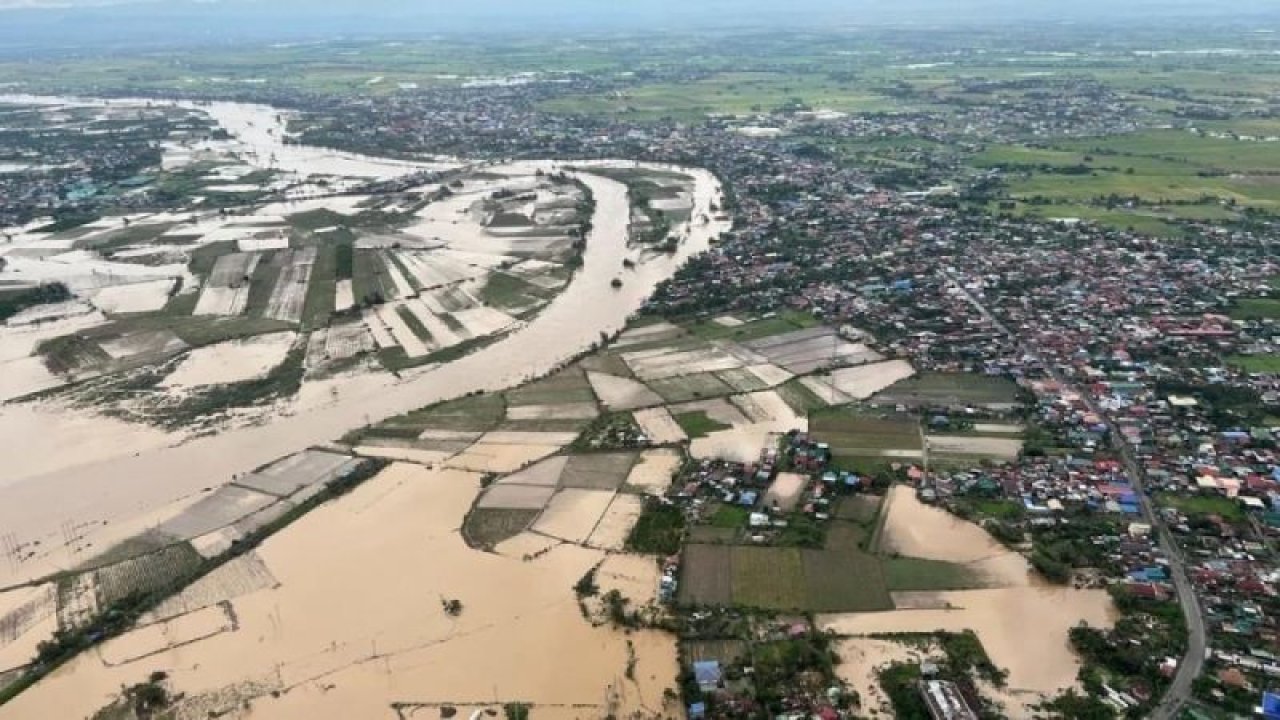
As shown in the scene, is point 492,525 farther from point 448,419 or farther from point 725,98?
point 725,98

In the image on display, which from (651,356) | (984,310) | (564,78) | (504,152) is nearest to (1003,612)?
(651,356)

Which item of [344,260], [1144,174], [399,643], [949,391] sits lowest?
[399,643]

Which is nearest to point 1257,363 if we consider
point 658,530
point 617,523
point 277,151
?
point 658,530

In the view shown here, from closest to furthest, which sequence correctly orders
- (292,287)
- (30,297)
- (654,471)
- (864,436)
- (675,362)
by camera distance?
(654,471) < (864,436) < (675,362) < (30,297) < (292,287)

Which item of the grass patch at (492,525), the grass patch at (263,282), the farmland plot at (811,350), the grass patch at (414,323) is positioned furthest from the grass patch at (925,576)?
the grass patch at (263,282)

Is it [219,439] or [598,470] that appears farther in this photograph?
[219,439]

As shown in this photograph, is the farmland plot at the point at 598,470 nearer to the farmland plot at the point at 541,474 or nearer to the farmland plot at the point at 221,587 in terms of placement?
the farmland plot at the point at 541,474

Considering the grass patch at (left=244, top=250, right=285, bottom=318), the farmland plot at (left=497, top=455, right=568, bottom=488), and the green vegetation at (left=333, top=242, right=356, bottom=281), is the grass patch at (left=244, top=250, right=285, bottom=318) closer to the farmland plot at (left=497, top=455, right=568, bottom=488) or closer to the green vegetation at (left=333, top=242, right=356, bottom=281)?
the green vegetation at (left=333, top=242, right=356, bottom=281)
